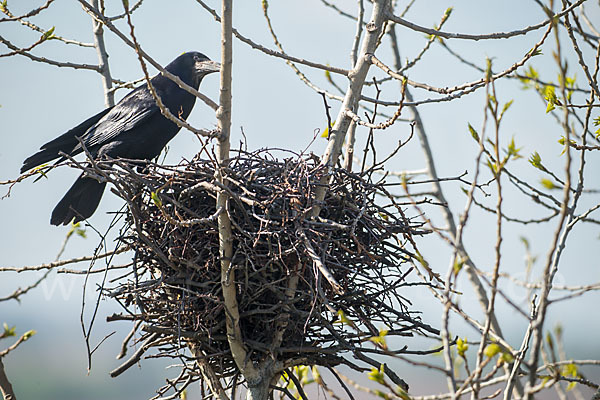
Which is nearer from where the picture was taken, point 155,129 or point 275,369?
point 275,369

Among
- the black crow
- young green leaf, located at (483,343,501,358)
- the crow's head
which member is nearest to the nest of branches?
young green leaf, located at (483,343,501,358)

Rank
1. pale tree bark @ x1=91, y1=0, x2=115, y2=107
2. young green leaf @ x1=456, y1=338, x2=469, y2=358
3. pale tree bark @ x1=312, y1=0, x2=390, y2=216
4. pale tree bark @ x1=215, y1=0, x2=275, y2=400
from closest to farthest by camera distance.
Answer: young green leaf @ x1=456, y1=338, x2=469, y2=358
pale tree bark @ x1=215, y1=0, x2=275, y2=400
pale tree bark @ x1=312, y1=0, x2=390, y2=216
pale tree bark @ x1=91, y1=0, x2=115, y2=107

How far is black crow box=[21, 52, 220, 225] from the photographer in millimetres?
4492

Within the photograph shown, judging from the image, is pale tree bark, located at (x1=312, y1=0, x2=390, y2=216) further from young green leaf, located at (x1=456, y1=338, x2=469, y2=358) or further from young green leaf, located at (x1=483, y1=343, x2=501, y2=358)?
young green leaf, located at (x1=483, y1=343, x2=501, y2=358)

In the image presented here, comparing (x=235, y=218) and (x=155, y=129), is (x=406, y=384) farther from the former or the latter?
(x=155, y=129)

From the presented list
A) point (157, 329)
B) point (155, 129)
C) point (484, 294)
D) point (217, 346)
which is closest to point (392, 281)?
point (217, 346)

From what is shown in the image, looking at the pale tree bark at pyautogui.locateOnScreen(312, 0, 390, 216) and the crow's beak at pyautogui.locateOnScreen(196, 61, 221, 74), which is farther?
the crow's beak at pyautogui.locateOnScreen(196, 61, 221, 74)

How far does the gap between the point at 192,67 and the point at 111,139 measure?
40.0 inches

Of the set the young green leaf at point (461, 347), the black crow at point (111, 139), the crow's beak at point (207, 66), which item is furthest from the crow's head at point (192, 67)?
the young green leaf at point (461, 347)

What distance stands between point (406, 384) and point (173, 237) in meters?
1.26

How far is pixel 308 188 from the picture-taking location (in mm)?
3076

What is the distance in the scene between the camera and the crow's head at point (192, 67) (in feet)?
16.8

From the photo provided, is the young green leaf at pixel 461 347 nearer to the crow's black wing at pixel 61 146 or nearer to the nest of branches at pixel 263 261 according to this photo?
the nest of branches at pixel 263 261

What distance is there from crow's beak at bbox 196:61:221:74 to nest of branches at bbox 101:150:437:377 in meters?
1.96
